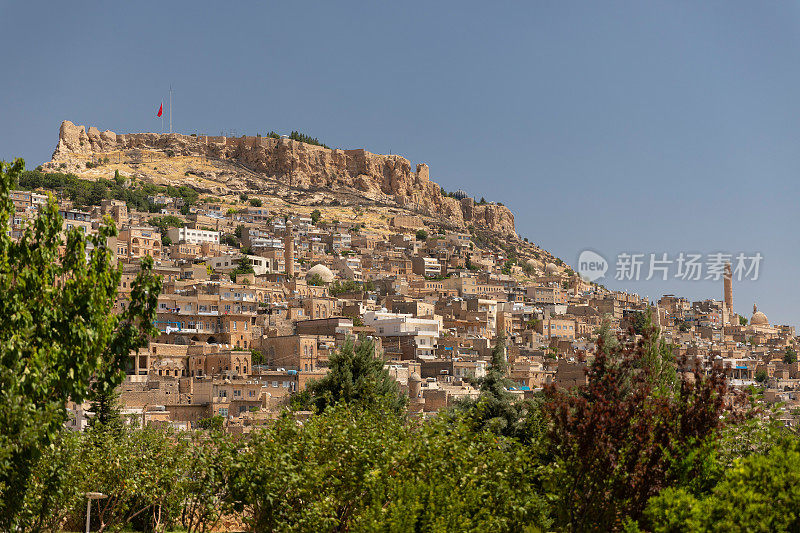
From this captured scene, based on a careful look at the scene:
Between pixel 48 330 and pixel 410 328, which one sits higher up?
pixel 410 328

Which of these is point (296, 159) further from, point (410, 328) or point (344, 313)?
point (410, 328)

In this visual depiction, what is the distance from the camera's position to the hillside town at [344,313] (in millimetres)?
44188

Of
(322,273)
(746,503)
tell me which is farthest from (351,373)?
(322,273)

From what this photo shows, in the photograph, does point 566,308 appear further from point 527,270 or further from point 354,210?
point 354,210

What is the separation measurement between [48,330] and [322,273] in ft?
242

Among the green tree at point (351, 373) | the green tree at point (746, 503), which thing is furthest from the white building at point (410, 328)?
the green tree at point (746, 503)

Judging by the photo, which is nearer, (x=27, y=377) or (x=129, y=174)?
(x=27, y=377)

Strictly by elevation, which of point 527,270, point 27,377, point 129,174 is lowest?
point 27,377

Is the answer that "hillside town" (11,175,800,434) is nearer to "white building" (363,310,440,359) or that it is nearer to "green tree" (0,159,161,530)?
"white building" (363,310,440,359)

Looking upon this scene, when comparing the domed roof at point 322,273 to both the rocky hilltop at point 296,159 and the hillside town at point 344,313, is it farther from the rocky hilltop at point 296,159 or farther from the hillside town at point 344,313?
the rocky hilltop at point 296,159

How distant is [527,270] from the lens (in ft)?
405

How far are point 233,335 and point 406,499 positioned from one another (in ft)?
149

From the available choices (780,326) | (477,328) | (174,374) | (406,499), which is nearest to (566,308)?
(477,328)

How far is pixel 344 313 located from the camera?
6650cm
